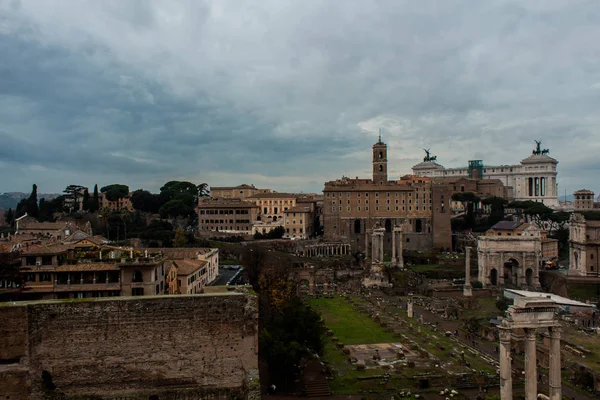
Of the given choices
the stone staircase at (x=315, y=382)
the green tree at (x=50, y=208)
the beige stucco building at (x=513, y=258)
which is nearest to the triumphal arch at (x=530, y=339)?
the stone staircase at (x=315, y=382)

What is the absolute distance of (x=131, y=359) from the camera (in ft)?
64.4

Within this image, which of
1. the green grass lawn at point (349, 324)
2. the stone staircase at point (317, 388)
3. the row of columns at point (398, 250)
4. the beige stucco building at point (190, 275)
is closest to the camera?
the stone staircase at point (317, 388)

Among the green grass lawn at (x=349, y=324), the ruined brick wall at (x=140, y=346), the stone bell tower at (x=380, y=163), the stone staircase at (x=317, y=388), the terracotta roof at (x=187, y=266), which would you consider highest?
the stone bell tower at (x=380, y=163)

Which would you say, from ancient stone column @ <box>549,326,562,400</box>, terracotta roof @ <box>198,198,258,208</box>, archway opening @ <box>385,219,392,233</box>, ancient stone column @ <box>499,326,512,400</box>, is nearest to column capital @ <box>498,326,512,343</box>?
ancient stone column @ <box>499,326,512,400</box>

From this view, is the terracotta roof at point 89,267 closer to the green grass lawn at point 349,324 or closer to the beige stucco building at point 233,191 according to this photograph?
the green grass lawn at point 349,324

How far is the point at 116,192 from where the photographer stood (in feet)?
305

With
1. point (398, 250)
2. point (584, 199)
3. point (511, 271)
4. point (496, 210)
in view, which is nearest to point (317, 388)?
point (511, 271)

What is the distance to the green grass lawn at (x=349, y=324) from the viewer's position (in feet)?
122

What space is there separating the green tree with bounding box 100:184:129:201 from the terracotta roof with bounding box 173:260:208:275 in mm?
58922

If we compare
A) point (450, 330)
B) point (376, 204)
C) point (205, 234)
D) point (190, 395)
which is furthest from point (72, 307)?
point (376, 204)

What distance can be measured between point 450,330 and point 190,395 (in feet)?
85.0

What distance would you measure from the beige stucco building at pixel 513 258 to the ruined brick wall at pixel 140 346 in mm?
48927

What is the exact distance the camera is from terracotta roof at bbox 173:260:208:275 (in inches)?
1377

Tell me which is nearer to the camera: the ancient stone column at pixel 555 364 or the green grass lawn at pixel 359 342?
the ancient stone column at pixel 555 364
